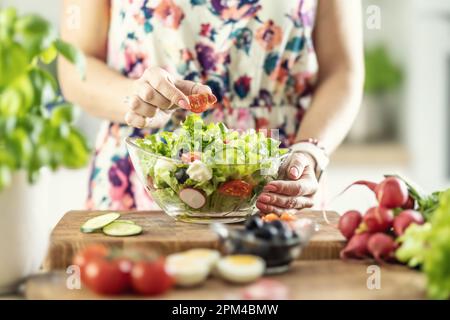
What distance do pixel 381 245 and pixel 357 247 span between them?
0.05m

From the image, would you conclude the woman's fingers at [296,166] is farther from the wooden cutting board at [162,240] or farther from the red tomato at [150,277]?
the red tomato at [150,277]

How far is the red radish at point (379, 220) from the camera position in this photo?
50.1 inches

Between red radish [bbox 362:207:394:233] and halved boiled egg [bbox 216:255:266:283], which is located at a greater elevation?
red radish [bbox 362:207:394:233]

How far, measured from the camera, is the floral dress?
188 centimetres

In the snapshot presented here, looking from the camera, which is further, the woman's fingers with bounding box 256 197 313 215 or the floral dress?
the floral dress

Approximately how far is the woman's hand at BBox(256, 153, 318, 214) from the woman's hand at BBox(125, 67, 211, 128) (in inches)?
9.3

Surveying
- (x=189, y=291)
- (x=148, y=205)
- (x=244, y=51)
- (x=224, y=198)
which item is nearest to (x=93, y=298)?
(x=189, y=291)

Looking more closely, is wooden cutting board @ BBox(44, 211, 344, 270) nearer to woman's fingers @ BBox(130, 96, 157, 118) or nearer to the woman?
woman's fingers @ BBox(130, 96, 157, 118)

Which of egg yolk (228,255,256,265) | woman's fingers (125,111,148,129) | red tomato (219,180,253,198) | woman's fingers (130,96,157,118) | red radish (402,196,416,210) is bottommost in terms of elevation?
egg yolk (228,255,256,265)

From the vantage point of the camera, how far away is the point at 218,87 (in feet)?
6.26

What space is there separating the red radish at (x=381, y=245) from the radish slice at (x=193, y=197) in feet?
1.14

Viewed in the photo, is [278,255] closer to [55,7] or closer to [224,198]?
[224,198]

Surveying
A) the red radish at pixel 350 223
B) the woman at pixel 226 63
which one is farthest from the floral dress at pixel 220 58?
the red radish at pixel 350 223

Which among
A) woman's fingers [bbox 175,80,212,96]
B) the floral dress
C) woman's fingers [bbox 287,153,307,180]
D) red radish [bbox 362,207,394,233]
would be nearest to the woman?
the floral dress
